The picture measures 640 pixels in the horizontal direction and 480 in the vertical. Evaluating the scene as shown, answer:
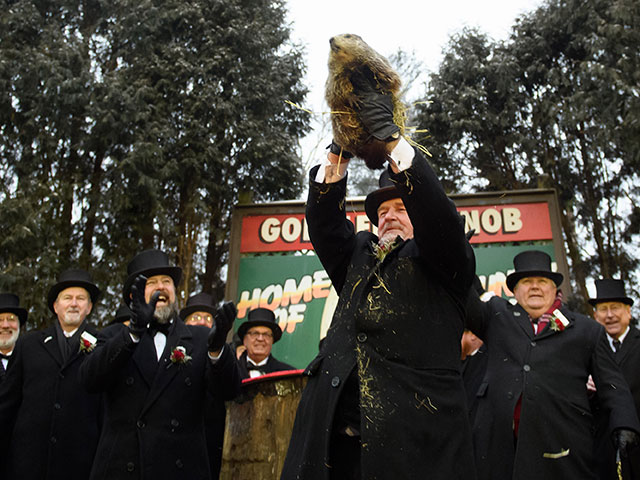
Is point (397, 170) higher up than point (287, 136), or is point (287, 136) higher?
point (287, 136)

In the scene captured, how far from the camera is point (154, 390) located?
3.78 m

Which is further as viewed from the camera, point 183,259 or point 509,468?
point 183,259

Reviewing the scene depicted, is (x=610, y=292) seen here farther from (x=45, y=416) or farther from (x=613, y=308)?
(x=45, y=416)

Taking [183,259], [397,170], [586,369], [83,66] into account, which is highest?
[83,66]

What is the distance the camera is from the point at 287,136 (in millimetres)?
12812

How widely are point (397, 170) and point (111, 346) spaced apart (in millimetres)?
2280

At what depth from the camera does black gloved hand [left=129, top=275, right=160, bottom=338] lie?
370cm

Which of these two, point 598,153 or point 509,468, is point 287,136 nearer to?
point 598,153

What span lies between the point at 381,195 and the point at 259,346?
4.29m

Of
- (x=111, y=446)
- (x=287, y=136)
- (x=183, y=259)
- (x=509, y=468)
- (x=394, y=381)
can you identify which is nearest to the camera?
(x=394, y=381)

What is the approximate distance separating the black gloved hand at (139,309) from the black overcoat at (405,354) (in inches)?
62.0

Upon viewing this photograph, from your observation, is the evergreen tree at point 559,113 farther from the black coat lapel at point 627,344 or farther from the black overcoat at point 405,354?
the black overcoat at point 405,354

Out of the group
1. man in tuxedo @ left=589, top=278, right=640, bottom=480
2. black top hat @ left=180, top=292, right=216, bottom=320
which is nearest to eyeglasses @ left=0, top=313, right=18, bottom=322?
black top hat @ left=180, top=292, right=216, bottom=320

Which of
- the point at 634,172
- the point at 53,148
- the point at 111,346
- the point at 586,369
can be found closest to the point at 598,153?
the point at 634,172
